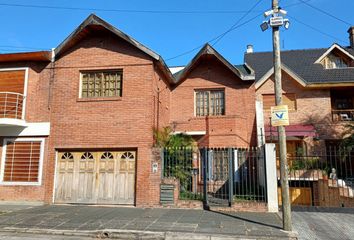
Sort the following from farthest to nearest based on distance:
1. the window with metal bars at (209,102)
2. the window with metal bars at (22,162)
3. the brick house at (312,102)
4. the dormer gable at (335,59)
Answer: the dormer gable at (335,59) < the brick house at (312,102) < the window with metal bars at (209,102) < the window with metal bars at (22,162)

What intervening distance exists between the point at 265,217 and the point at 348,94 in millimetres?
13393

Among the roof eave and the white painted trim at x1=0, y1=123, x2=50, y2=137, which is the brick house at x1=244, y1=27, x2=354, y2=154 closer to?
the roof eave

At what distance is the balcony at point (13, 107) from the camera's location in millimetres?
12883

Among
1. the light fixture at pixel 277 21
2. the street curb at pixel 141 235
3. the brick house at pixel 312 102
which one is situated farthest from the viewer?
the brick house at pixel 312 102

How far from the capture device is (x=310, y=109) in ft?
60.3

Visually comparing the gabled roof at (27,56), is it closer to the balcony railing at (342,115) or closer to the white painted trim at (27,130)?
the white painted trim at (27,130)

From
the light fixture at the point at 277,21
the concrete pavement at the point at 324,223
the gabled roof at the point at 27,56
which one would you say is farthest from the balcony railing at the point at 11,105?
the concrete pavement at the point at 324,223

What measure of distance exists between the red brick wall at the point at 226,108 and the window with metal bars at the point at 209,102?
29 centimetres

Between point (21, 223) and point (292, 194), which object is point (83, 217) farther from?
point (292, 194)

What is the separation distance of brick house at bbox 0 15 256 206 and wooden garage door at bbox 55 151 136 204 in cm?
4

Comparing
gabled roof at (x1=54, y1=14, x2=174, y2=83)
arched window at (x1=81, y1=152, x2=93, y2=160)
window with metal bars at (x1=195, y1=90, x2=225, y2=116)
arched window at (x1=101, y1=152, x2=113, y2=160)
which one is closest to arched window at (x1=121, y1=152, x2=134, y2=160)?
arched window at (x1=101, y1=152, x2=113, y2=160)

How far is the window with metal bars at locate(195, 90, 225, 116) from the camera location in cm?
1677

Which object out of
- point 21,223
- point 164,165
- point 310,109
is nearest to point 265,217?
point 164,165

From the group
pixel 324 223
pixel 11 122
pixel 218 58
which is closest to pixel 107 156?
pixel 11 122
